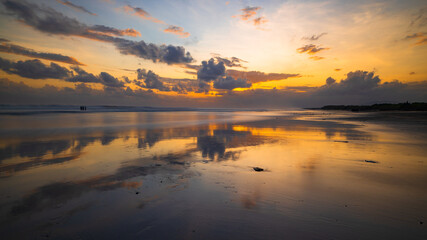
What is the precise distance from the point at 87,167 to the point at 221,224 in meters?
7.18

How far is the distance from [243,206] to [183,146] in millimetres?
8724

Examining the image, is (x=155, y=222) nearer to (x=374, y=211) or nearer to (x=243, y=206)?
(x=243, y=206)

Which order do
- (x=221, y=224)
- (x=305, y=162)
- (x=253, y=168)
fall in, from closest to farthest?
(x=221, y=224), (x=253, y=168), (x=305, y=162)

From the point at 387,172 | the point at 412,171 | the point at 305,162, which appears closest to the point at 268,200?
the point at 305,162

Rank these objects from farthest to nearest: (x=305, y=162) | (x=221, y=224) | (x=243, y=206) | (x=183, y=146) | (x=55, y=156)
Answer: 1. (x=183, y=146)
2. (x=55, y=156)
3. (x=305, y=162)
4. (x=243, y=206)
5. (x=221, y=224)

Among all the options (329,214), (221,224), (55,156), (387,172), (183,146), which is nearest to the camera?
(221,224)

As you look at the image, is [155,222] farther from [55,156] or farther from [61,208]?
[55,156]

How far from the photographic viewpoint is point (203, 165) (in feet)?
30.5

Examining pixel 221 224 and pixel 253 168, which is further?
pixel 253 168

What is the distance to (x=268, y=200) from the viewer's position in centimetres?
573

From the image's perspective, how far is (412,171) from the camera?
8297mm

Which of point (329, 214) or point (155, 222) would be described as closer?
point (155, 222)

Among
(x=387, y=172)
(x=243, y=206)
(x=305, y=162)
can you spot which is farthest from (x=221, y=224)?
(x=387, y=172)

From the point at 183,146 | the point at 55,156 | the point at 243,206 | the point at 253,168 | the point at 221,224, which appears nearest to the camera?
the point at 221,224
